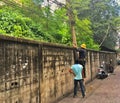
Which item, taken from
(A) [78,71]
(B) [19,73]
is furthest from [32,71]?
(A) [78,71]

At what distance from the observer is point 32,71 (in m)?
8.12

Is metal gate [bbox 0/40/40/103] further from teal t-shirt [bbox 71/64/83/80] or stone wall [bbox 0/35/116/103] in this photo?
teal t-shirt [bbox 71/64/83/80]

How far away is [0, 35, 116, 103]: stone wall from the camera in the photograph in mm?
6523

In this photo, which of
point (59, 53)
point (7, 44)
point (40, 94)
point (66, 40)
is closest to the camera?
point (7, 44)

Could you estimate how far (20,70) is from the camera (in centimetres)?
726

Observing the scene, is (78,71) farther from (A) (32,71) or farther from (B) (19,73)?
(B) (19,73)

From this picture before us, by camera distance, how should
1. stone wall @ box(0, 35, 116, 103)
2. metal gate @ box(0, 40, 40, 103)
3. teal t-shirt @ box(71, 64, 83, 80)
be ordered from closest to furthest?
metal gate @ box(0, 40, 40, 103)
stone wall @ box(0, 35, 116, 103)
teal t-shirt @ box(71, 64, 83, 80)

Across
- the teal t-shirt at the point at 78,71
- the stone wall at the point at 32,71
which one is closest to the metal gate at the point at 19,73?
the stone wall at the point at 32,71

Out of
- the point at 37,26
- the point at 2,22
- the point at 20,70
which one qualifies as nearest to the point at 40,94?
the point at 20,70

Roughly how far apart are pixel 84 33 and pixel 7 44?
1597cm

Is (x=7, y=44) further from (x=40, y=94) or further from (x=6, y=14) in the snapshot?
(x=6, y=14)

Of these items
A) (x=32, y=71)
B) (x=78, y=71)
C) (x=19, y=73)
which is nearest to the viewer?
(x=19, y=73)

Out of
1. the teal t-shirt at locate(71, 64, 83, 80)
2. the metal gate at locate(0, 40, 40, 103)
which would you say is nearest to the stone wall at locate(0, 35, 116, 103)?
the metal gate at locate(0, 40, 40, 103)

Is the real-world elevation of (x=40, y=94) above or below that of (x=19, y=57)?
below
